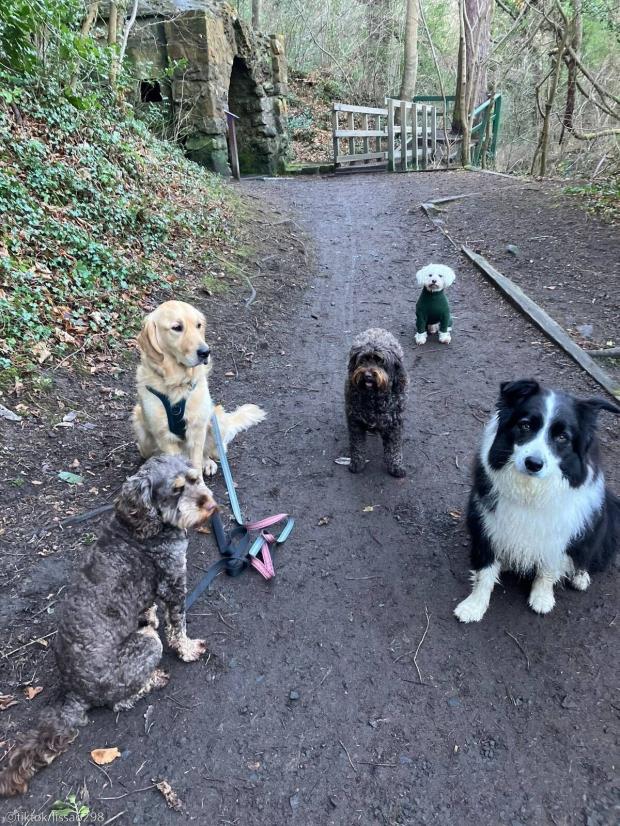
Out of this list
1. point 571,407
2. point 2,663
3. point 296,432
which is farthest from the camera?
point 296,432

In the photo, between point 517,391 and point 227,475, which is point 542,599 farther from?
point 227,475

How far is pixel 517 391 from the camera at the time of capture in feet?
9.04

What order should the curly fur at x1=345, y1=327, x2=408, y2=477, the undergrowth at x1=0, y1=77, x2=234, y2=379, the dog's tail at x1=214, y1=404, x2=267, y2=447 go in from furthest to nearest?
the undergrowth at x1=0, y1=77, x2=234, y2=379 → the dog's tail at x1=214, y1=404, x2=267, y2=447 → the curly fur at x1=345, y1=327, x2=408, y2=477

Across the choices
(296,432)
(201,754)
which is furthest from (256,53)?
(201,754)

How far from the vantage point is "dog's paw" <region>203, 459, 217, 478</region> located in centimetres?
459

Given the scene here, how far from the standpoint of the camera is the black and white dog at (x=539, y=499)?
2627 mm

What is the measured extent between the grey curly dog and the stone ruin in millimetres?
13527

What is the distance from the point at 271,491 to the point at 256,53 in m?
19.0

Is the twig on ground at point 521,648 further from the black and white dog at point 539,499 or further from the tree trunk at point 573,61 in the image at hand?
the tree trunk at point 573,61

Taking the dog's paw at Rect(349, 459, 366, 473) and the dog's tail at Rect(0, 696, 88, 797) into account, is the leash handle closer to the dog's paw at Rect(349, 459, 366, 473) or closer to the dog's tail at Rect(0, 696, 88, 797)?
the dog's paw at Rect(349, 459, 366, 473)

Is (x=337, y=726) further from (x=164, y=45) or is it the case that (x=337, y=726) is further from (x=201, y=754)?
(x=164, y=45)

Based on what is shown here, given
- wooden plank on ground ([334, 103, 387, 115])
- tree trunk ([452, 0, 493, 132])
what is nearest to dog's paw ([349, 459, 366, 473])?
tree trunk ([452, 0, 493, 132])

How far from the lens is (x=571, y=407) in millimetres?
2635

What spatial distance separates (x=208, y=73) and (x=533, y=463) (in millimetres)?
16100
